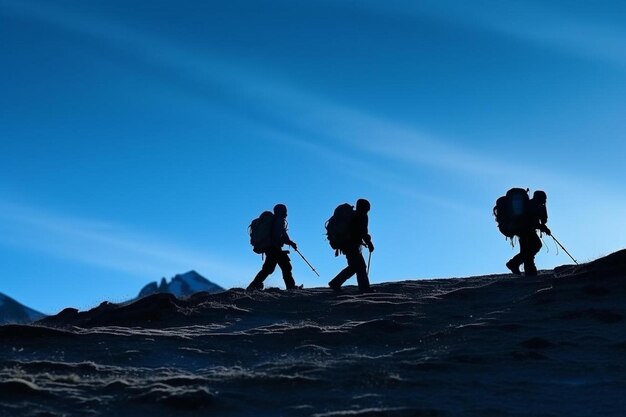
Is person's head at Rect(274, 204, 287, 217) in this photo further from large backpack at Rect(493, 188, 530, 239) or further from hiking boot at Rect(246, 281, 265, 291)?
large backpack at Rect(493, 188, 530, 239)

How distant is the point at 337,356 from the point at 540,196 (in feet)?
40.6

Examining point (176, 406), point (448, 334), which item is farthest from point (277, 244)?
point (176, 406)

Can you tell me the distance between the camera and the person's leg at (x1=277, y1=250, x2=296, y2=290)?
2544 centimetres

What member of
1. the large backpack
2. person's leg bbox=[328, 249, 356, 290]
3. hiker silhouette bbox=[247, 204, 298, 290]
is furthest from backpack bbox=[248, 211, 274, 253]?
the large backpack

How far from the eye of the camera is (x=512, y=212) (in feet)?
82.2

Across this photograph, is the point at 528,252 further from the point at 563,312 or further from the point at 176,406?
the point at 176,406

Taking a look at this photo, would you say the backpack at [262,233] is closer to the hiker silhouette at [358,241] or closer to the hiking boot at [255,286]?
the hiking boot at [255,286]

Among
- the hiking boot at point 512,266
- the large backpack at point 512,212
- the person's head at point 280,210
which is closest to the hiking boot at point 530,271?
the hiking boot at point 512,266

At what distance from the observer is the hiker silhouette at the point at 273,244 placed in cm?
2519

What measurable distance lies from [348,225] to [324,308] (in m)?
3.17

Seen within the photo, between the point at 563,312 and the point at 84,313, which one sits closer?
the point at 563,312

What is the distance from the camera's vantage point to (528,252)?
83.9 feet

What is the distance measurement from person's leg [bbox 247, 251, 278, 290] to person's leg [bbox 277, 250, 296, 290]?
0.52 ft

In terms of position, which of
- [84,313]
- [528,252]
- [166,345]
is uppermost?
[528,252]
